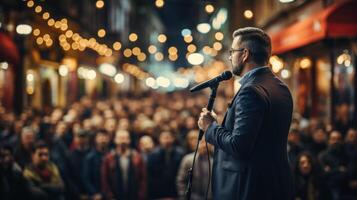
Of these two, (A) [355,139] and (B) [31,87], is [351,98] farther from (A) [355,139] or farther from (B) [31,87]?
(B) [31,87]

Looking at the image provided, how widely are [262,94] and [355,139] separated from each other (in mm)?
8411

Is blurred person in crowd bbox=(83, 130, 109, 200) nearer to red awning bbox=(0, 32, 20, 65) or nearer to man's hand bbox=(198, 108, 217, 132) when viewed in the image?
man's hand bbox=(198, 108, 217, 132)

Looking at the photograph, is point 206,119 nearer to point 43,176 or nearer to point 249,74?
point 249,74

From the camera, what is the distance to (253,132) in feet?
12.9

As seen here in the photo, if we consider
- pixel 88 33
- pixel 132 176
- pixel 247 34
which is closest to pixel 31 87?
pixel 88 33

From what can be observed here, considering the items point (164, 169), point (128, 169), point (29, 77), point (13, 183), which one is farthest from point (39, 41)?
point (13, 183)

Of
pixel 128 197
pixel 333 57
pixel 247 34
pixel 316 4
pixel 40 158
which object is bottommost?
pixel 128 197

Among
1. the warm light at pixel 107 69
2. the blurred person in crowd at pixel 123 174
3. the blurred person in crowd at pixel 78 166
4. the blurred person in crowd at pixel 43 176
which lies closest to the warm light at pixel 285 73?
the blurred person in crowd at pixel 78 166

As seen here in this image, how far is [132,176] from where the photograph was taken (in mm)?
10188

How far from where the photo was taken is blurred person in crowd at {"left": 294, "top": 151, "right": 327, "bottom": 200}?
9.08 metres

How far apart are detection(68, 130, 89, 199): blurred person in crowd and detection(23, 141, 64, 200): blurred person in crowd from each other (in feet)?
3.33

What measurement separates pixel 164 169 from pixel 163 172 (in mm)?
60

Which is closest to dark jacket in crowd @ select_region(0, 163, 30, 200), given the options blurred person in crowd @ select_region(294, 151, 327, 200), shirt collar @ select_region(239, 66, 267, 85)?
blurred person in crowd @ select_region(294, 151, 327, 200)

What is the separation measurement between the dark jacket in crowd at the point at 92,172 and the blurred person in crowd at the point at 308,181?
134 inches
